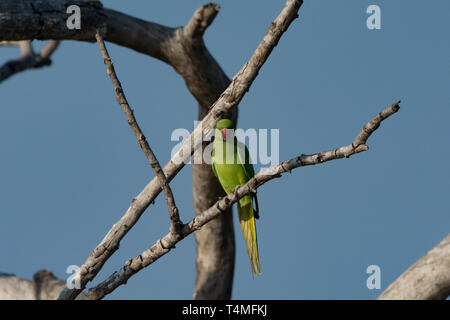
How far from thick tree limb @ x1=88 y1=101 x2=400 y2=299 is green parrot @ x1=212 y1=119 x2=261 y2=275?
105 centimetres

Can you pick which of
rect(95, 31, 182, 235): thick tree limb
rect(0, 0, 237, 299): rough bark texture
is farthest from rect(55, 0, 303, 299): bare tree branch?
rect(95, 31, 182, 235): thick tree limb

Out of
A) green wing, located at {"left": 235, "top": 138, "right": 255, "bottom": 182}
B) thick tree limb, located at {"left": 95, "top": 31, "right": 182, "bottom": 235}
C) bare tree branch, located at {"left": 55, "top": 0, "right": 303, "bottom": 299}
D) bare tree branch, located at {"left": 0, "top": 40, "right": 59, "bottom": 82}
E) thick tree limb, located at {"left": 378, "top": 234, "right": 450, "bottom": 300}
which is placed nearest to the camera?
thick tree limb, located at {"left": 95, "top": 31, "right": 182, "bottom": 235}

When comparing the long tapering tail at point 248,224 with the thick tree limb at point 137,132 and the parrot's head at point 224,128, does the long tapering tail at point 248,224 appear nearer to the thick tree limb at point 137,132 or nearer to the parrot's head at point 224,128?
the parrot's head at point 224,128

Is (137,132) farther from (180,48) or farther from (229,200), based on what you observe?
(180,48)

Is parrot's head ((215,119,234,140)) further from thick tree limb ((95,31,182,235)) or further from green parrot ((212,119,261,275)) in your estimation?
thick tree limb ((95,31,182,235))

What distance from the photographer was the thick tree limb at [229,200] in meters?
2.38

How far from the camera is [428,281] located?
3650mm

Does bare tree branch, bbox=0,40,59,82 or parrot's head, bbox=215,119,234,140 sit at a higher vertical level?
bare tree branch, bbox=0,40,59,82

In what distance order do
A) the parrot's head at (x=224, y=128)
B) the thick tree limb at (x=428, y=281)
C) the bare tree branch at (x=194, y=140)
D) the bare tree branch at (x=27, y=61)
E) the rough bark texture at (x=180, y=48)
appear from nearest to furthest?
the bare tree branch at (x=194, y=140)
the thick tree limb at (x=428, y=281)
the parrot's head at (x=224, y=128)
the rough bark texture at (x=180, y=48)
the bare tree branch at (x=27, y=61)

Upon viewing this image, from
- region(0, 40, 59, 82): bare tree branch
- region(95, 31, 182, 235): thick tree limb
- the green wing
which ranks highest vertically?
region(0, 40, 59, 82): bare tree branch

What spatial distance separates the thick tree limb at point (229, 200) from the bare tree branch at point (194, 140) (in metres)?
0.17

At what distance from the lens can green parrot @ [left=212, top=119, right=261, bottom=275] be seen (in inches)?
162

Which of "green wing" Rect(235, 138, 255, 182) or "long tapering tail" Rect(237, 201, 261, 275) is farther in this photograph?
"green wing" Rect(235, 138, 255, 182)

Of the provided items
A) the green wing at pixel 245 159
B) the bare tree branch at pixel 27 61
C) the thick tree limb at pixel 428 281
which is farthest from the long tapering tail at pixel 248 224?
the bare tree branch at pixel 27 61
